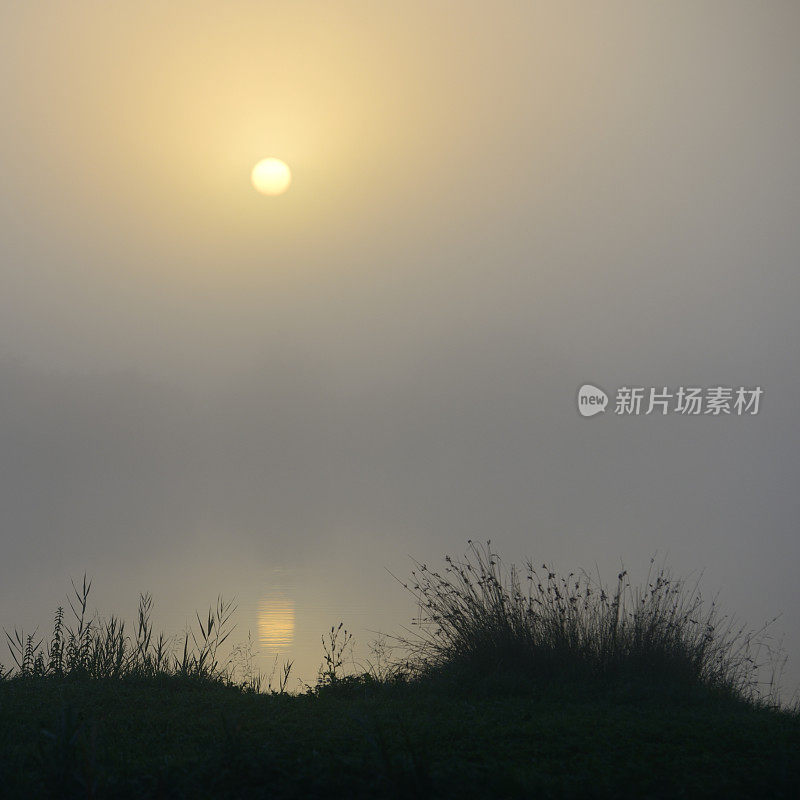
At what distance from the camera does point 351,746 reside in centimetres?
365

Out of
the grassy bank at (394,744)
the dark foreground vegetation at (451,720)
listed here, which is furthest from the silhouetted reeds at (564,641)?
the grassy bank at (394,744)

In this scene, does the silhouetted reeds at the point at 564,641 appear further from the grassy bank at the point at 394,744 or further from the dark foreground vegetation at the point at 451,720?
the grassy bank at the point at 394,744

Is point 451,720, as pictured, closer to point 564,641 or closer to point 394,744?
point 394,744

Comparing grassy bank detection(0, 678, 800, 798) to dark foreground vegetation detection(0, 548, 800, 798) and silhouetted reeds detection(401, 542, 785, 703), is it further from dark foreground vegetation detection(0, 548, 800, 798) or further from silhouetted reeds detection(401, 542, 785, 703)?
silhouetted reeds detection(401, 542, 785, 703)

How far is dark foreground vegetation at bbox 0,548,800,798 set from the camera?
323 cm

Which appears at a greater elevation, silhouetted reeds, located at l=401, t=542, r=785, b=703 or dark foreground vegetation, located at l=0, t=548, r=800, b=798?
silhouetted reeds, located at l=401, t=542, r=785, b=703

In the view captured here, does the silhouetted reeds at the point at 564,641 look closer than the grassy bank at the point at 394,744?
No

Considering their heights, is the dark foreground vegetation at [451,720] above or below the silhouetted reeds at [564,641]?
below

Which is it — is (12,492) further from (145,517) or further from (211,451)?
(211,451)

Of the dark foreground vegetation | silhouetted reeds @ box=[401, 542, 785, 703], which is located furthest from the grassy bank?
silhouetted reeds @ box=[401, 542, 785, 703]

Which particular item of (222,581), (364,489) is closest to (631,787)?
(222,581)

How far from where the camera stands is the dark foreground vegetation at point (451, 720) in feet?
10.6

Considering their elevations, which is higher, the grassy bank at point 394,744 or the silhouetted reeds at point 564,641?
the silhouetted reeds at point 564,641

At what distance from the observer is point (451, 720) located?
13.9 ft
